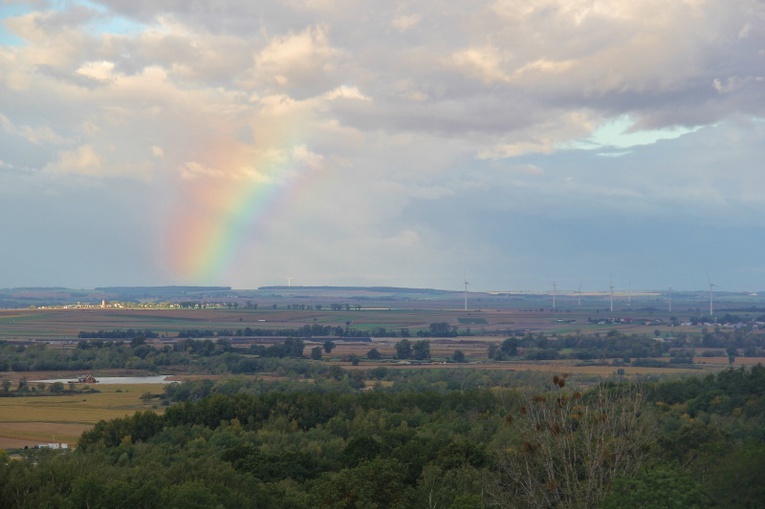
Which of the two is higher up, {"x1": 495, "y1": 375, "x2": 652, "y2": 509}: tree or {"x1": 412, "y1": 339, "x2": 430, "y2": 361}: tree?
{"x1": 495, "y1": 375, "x2": 652, "y2": 509}: tree

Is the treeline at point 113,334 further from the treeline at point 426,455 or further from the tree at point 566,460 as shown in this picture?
the tree at point 566,460

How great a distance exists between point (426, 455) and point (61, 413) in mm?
46746

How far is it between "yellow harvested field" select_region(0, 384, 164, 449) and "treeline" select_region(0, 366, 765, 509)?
10.1m

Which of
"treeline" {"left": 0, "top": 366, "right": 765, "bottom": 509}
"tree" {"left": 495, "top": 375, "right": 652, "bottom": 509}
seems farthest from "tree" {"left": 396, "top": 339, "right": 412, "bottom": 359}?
"tree" {"left": 495, "top": 375, "right": 652, "bottom": 509}

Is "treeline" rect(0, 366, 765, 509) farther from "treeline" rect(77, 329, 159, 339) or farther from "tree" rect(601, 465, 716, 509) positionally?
"treeline" rect(77, 329, 159, 339)

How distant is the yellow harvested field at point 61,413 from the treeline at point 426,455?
1014 centimetres

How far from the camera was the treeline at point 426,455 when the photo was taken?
101ft

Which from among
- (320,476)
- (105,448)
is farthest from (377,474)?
(105,448)

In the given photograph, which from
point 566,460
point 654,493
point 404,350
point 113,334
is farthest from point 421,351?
point 654,493

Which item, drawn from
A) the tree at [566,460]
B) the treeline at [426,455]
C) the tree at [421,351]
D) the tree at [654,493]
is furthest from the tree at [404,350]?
the tree at [654,493]

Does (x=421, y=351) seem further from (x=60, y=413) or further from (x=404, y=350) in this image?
(x=60, y=413)

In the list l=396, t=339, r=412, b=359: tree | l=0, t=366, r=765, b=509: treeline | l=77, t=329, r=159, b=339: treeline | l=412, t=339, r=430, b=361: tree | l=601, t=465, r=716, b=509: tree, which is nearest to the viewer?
l=601, t=465, r=716, b=509: tree

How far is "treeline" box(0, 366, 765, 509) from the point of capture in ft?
101

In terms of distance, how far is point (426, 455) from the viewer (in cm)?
4441
